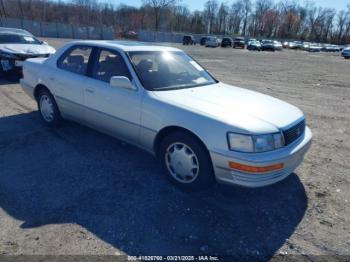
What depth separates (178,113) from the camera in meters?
3.21

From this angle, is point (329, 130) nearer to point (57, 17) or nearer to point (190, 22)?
point (57, 17)

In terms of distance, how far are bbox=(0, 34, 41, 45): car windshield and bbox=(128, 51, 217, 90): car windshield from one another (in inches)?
288

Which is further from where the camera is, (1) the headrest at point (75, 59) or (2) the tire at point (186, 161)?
(1) the headrest at point (75, 59)

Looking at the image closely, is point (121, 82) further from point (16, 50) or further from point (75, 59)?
point (16, 50)

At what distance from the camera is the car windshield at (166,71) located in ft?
12.3

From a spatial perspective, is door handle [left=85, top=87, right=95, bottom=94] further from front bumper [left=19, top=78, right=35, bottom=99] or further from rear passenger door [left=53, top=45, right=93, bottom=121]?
front bumper [left=19, top=78, right=35, bottom=99]

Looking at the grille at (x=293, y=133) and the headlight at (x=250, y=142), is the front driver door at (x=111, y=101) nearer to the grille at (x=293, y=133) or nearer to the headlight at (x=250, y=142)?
the headlight at (x=250, y=142)

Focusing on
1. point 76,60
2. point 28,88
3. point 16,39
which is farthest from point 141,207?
point 16,39

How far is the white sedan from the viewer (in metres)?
2.94

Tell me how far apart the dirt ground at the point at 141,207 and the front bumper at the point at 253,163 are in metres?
0.37

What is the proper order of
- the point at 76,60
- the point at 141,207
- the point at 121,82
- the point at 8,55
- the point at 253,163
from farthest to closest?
the point at 8,55 < the point at 76,60 < the point at 121,82 < the point at 141,207 < the point at 253,163

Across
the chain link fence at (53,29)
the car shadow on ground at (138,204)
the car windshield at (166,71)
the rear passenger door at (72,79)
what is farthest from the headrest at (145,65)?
the chain link fence at (53,29)

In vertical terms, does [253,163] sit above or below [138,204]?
above

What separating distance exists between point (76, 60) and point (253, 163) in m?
3.23
